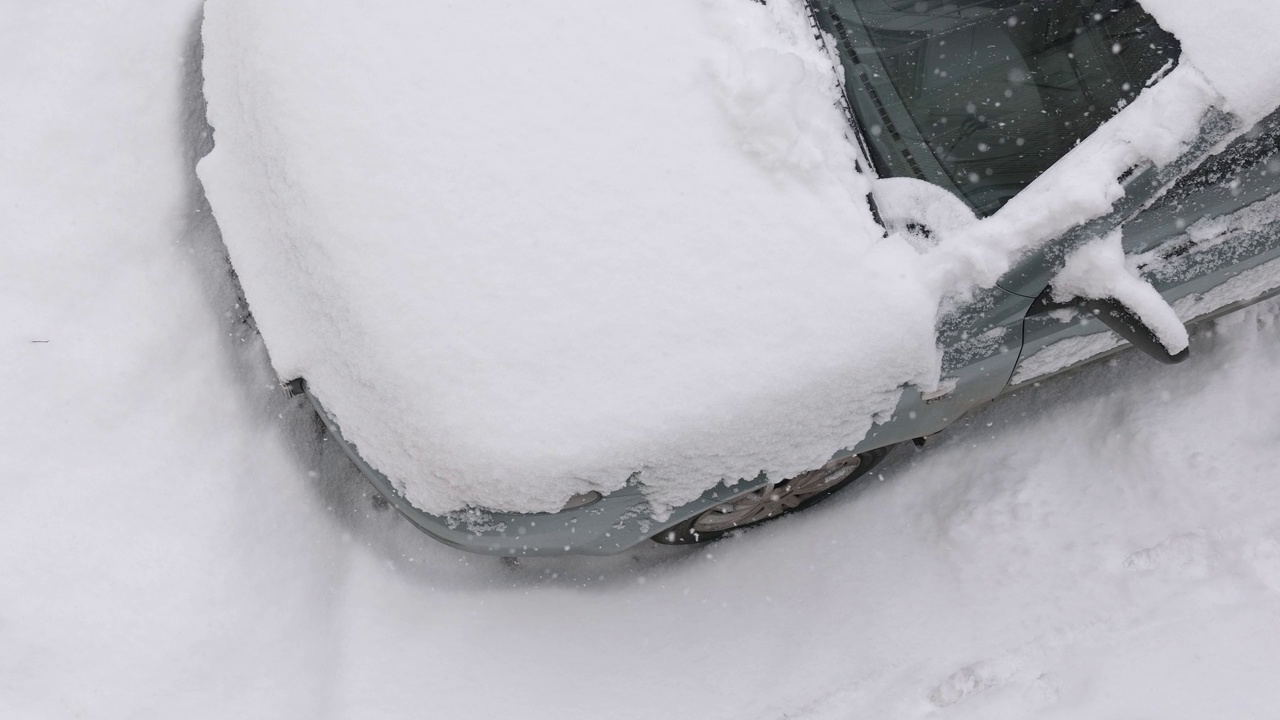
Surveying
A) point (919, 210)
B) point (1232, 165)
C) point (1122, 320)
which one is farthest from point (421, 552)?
point (1232, 165)

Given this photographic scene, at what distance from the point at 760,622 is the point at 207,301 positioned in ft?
7.07

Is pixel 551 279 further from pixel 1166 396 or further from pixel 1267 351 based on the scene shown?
pixel 1267 351

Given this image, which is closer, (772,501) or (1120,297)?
(1120,297)

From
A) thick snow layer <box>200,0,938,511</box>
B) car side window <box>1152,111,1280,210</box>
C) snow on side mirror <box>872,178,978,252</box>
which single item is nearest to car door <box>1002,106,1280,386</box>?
car side window <box>1152,111,1280,210</box>

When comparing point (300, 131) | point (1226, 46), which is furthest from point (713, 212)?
point (1226, 46)

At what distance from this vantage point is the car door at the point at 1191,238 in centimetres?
245

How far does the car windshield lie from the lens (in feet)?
8.46

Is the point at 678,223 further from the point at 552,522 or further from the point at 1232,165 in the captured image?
the point at 1232,165

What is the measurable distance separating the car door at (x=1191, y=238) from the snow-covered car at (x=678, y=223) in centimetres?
1

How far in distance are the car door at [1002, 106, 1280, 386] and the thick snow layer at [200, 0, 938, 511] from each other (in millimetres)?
485

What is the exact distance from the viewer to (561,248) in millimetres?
2293

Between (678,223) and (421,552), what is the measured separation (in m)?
1.47

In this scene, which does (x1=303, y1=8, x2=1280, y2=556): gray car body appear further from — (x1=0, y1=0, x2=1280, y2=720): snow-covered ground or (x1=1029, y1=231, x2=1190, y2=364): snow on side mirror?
(x1=0, y1=0, x2=1280, y2=720): snow-covered ground

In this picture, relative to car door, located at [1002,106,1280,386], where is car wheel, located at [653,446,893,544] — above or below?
below
